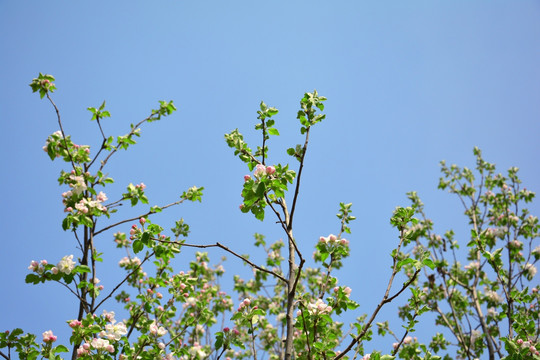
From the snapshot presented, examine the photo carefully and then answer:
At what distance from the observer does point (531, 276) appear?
5848 millimetres

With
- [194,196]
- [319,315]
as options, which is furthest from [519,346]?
[194,196]

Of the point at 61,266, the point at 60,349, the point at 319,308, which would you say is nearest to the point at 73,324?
the point at 60,349

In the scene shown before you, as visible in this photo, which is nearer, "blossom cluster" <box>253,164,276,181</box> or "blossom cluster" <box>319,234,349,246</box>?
"blossom cluster" <box>253,164,276,181</box>

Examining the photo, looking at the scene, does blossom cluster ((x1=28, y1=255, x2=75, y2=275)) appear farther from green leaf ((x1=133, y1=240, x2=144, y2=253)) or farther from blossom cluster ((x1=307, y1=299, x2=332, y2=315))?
blossom cluster ((x1=307, y1=299, x2=332, y2=315))

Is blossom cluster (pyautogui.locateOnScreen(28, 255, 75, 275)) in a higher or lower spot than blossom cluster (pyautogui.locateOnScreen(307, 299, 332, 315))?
higher

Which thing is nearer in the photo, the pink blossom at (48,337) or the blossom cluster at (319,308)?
the blossom cluster at (319,308)

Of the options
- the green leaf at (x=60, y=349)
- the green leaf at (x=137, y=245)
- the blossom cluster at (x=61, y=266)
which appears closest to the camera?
the green leaf at (x=137, y=245)

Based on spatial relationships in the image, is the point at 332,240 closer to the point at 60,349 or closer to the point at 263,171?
the point at 263,171

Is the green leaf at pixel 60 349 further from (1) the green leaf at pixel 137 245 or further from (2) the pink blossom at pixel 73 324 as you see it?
(1) the green leaf at pixel 137 245

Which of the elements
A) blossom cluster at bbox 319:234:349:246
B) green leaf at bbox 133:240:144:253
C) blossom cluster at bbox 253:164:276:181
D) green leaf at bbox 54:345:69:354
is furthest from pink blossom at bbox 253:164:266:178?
green leaf at bbox 54:345:69:354

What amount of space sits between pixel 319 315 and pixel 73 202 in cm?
302

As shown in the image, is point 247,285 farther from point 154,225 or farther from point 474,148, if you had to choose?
point 474,148

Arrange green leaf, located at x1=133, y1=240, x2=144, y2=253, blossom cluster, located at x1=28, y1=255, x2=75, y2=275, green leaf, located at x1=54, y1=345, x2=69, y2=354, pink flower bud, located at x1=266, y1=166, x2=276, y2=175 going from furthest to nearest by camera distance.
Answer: blossom cluster, located at x1=28, y1=255, x2=75, y2=275 → green leaf, located at x1=54, y1=345, x2=69, y2=354 → green leaf, located at x1=133, y1=240, x2=144, y2=253 → pink flower bud, located at x1=266, y1=166, x2=276, y2=175

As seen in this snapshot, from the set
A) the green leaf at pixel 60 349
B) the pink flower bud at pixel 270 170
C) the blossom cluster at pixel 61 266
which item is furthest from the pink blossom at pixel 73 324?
the pink flower bud at pixel 270 170
